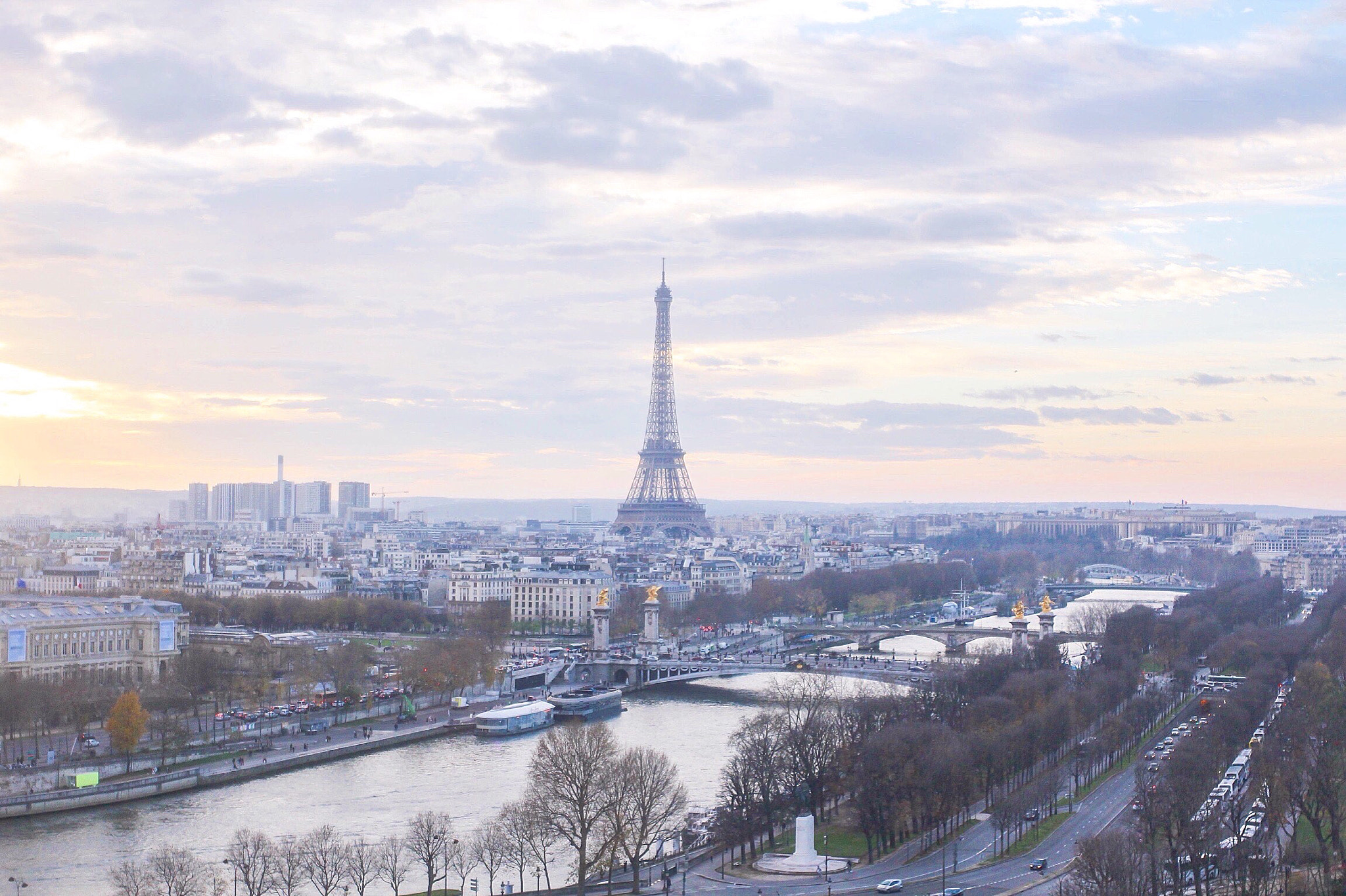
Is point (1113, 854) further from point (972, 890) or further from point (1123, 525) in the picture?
point (1123, 525)

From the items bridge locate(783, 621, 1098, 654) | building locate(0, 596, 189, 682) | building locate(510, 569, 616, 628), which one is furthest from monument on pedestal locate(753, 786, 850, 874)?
building locate(510, 569, 616, 628)

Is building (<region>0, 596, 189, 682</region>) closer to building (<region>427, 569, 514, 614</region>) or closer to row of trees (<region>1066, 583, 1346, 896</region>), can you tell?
building (<region>427, 569, 514, 614</region>)

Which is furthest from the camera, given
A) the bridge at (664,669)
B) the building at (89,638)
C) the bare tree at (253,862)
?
the bridge at (664,669)

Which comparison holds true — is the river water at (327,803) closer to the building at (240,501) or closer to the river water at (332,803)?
the river water at (332,803)

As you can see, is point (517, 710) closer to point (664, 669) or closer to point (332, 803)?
point (332, 803)

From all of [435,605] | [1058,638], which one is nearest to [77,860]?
[1058,638]

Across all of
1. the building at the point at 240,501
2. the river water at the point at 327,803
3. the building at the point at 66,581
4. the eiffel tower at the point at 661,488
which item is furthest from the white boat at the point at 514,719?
the building at the point at 240,501
